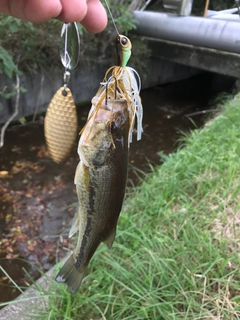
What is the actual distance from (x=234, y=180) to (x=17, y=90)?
151 inches

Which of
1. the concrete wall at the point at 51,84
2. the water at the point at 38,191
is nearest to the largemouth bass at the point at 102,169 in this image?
the water at the point at 38,191

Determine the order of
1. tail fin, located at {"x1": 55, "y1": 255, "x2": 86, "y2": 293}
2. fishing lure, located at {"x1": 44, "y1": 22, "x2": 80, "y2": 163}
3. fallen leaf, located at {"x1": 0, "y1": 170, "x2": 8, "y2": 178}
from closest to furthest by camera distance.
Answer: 1. fishing lure, located at {"x1": 44, "y1": 22, "x2": 80, "y2": 163}
2. tail fin, located at {"x1": 55, "y1": 255, "x2": 86, "y2": 293}
3. fallen leaf, located at {"x1": 0, "y1": 170, "x2": 8, "y2": 178}

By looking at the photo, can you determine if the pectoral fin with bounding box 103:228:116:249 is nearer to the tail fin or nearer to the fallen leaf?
the tail fin

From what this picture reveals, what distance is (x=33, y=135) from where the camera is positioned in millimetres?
5891

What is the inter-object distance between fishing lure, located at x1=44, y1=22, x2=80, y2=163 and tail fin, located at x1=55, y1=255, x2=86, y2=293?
0.53 metres

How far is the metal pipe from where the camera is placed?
5.65 metres

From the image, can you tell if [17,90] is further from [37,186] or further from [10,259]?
[10,259]

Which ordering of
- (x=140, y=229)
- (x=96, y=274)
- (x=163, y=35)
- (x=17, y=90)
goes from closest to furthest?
(x=96, y=274) → (x=140, y=229) → (x=17, y=90) → (x=163, y=35)

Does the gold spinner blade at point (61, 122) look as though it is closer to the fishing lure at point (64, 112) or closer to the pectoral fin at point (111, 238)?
the fishing lure at point (64, 112)

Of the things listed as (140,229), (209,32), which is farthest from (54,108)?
(209,32)

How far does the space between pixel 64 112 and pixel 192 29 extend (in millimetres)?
5219

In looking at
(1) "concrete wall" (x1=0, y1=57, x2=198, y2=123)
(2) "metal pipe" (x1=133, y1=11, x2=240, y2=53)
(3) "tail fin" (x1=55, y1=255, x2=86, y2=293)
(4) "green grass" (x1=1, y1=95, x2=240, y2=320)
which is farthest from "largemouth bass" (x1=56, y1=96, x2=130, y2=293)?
(2) "metal pipe" (x1=133, y1=11, x2=240, y2=53)

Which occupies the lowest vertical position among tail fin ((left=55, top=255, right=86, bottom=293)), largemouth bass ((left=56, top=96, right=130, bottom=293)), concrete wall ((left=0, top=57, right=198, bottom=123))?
concrete wall ((left=0, top=57, right=198, bottom=123))

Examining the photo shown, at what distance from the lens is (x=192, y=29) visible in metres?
6.02
